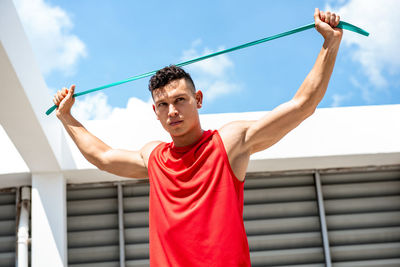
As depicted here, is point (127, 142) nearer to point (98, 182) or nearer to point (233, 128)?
point (98, 182)

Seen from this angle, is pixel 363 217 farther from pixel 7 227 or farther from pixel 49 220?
pixel 7 227

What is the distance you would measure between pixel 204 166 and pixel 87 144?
0.61 metres

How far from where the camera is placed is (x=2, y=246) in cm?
473

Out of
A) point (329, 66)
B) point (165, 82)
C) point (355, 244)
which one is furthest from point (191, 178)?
point (355, 244)

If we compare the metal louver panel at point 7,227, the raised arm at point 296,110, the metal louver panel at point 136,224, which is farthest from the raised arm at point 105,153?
the metal louver panel at point 7,227

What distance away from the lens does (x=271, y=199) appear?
493 cm

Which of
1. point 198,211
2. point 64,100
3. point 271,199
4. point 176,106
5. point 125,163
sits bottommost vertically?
point 198,211

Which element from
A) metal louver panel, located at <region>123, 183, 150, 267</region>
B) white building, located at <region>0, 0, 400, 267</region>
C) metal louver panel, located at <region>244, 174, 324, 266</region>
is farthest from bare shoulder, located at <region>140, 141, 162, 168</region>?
metal louver panel, located at <region>244, 174, 324, 266</region>

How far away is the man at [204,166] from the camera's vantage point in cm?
171

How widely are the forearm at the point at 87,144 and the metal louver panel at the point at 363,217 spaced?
10.8 ft

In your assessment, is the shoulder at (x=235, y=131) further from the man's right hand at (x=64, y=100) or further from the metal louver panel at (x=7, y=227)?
the metal louver panel at (x=7, y=227)

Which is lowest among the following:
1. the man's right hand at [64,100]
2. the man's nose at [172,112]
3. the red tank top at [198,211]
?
the red tank top at [198,211]

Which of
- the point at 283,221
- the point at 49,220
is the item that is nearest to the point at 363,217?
the point at 283,221

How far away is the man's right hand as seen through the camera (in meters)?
2.24
